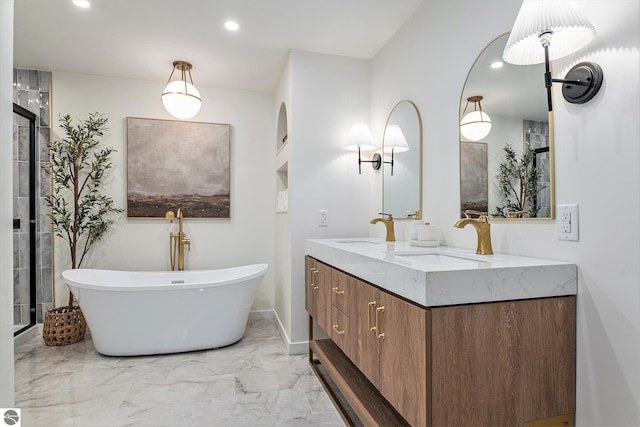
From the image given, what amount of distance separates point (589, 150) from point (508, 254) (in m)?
0.55

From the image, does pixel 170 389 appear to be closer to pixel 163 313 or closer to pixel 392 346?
pixel 163 313

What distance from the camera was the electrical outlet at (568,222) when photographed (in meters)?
1.30

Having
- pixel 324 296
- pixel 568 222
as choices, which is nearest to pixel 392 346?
pixel 568 222

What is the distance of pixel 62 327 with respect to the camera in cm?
301

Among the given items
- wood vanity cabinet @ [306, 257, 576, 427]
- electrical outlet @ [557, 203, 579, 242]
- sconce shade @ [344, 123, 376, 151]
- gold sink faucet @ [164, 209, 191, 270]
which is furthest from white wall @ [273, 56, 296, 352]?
electrical outlet @ [557, 203, 579, 242]

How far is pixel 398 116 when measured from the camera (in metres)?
2.61

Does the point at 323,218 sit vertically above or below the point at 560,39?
below

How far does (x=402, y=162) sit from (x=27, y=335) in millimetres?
3608

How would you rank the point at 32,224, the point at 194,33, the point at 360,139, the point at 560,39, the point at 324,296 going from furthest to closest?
the point at 32,224, the point at 360,139, the point at 194,33, the point at 324,296, the point at 560,39

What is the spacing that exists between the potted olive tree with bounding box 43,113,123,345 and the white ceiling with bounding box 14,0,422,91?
634mm

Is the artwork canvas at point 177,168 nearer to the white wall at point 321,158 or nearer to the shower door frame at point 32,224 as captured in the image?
the shower door frame at point 32,224

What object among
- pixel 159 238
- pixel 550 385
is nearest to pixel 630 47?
pixel 550 385

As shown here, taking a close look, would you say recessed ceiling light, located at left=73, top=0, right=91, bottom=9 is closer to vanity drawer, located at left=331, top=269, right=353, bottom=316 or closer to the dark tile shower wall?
the dark tile shower wall

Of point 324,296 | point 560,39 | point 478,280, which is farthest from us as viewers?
point 324,296
